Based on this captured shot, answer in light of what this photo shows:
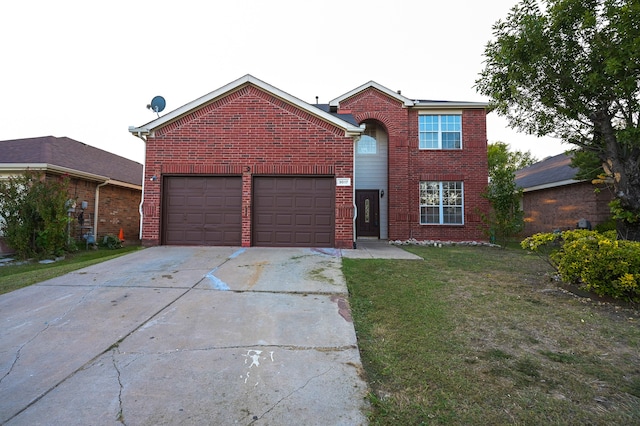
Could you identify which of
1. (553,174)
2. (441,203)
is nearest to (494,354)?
(441,203)

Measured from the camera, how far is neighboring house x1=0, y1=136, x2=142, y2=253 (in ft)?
35.2

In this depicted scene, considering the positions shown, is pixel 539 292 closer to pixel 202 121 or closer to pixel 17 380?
pixel 17 380

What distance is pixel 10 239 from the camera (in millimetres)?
8805

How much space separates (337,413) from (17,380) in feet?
9.13

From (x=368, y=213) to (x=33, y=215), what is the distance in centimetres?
1206

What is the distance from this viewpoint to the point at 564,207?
1422cm

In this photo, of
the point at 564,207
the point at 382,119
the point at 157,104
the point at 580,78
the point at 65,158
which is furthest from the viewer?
the point at 564,207

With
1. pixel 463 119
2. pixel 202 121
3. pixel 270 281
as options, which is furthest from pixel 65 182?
pixel 463 119

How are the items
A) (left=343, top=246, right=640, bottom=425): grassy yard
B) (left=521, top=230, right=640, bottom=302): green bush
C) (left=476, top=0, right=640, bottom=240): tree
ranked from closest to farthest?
(left=343, top=246, right=640, bottom=425): grassy yard < (left=521, top=230, right=640, bottom=302): green bush < (left=476, top=0, right=640, bottom=240): tree

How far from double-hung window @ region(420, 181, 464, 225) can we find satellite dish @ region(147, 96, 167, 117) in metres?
10.9

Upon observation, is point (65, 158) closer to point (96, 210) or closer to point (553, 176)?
point (96, 210)

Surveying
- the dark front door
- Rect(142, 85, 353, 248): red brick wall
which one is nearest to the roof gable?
the dark front door

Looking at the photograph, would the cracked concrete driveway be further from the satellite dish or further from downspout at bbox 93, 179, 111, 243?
downspout at bbox 93, 179, 111, 243

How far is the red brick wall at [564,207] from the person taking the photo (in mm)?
12466
